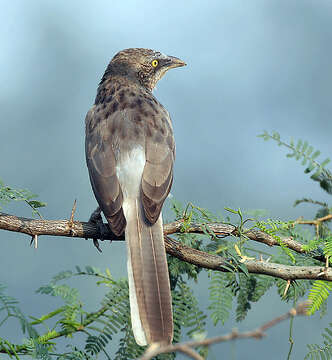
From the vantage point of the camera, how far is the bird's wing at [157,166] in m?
4.55

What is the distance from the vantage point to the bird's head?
667 cm

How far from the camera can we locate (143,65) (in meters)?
6.83

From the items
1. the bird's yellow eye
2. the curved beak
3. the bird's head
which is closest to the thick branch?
the bird's head

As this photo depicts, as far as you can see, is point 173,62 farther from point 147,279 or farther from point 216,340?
point 216,340

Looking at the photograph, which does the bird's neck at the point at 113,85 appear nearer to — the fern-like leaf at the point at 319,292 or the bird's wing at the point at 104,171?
the bird's wing at the point at 104,171

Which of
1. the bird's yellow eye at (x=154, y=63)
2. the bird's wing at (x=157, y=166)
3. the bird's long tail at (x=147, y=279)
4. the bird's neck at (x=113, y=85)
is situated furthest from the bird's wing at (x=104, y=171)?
the bird's yellow eye at (x=154, y=63)

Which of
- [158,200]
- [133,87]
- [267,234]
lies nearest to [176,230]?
[158,200]

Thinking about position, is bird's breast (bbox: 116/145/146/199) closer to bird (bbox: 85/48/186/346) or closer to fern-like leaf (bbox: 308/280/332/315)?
bird (bbox: 85/48/186/346)

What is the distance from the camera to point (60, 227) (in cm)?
411

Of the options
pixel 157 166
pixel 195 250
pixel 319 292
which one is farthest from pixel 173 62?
pixel 319 292

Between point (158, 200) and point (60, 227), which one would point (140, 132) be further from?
point (60, 227)

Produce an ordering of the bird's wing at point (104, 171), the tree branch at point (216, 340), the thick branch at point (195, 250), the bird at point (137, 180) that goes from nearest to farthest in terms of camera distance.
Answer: the tree branch at point (216, 340) → the thick branch at point (195, 250) → the bird at point (137, 180) → the bird's wing at point (104, 171)

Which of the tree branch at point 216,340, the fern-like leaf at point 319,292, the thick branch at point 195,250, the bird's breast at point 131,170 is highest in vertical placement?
the bird's breast at point 131,170

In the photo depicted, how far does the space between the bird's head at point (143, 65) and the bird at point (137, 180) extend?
1.02 feet
